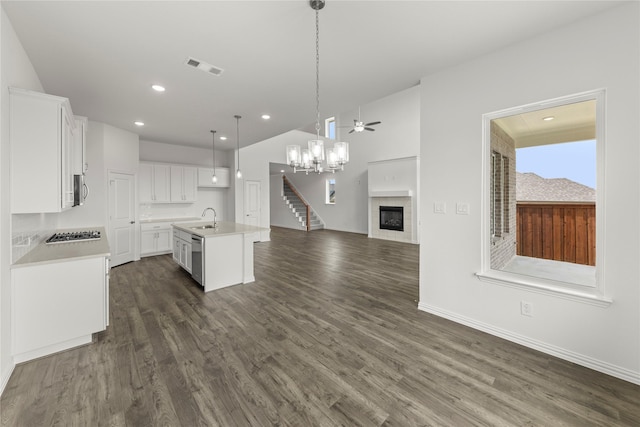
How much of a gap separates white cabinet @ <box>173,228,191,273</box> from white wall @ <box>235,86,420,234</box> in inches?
105

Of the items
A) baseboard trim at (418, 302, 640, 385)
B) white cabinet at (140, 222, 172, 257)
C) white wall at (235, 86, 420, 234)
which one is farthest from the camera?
A: white wall at (235, 86, 420, 234)

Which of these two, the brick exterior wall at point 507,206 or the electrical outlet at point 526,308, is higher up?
the brick exterior wall at point 507,206

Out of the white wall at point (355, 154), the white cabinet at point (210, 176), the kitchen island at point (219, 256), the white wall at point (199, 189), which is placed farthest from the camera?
the white wall at point (355, 154)

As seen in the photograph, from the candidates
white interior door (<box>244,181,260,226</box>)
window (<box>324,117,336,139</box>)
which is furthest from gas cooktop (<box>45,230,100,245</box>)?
window (<box>324,117,336,139</box>)

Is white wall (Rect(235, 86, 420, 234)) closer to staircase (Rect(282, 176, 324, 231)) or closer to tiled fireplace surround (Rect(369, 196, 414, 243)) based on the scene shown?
staircase (Rect(282, 176, 324, 231))

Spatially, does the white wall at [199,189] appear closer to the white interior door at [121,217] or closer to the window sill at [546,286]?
the white interior door at [121,217]

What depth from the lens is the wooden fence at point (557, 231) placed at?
2.29m

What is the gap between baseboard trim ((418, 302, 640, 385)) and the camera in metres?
2.05

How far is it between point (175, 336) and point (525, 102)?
4149 millimetres

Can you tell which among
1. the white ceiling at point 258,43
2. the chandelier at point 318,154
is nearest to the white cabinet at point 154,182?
the white ceiling at point 258,43

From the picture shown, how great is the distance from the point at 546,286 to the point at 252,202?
7.14 metres

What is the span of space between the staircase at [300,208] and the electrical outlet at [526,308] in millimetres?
9017

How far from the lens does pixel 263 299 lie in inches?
146

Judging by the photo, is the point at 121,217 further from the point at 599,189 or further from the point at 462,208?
the point at 599,189
